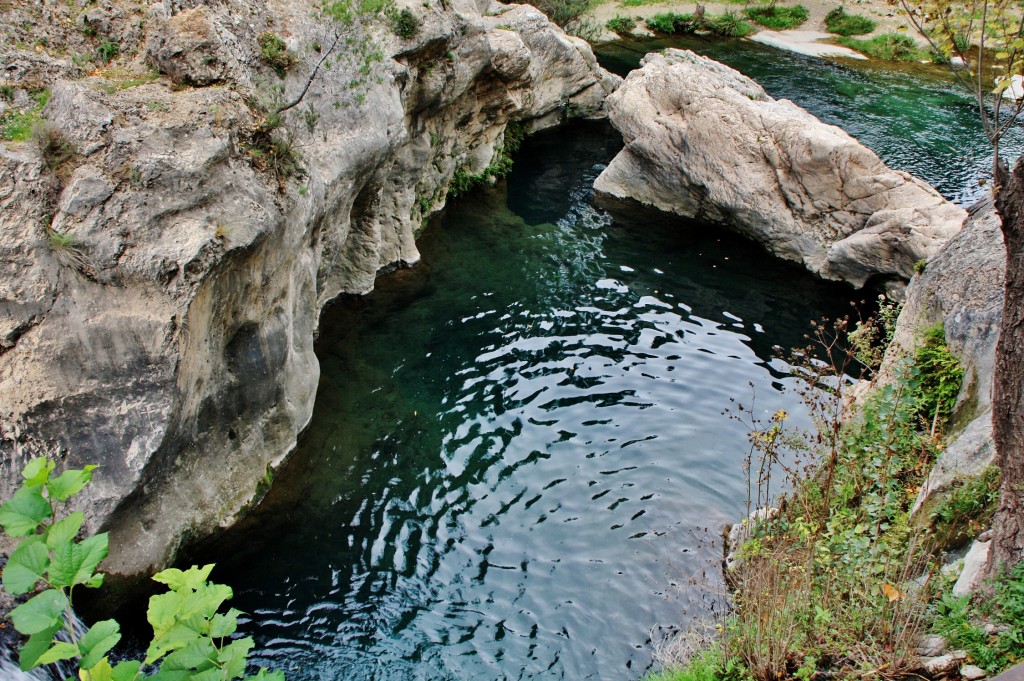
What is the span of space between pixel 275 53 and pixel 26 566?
32.5ft

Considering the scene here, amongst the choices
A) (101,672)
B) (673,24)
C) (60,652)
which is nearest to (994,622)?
(101,672)

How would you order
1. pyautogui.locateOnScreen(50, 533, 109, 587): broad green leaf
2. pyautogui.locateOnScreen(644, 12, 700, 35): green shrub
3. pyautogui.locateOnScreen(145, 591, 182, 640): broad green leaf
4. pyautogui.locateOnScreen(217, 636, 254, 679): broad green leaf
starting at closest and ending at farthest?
pyautogui.locateOnScreen(50, 533, 109, 587): broad green leaf → pyautogui.locateOnScreen(145, 591, 182, 640): broad green leaf → pyautogui.locateOnScreen(217, 636, 254, 679): broad green leaf → pyautogui.locateOnScreen(644, 12, 700, 35): green shrub

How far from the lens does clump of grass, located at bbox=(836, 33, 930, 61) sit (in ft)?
122

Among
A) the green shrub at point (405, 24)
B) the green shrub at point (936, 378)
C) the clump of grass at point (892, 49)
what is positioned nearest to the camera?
the green shrub at point (936, 378)

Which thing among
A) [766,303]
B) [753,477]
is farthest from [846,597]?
[766,303]

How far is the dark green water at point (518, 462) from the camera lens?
31.4 ft

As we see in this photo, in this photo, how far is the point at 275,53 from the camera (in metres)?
12.2

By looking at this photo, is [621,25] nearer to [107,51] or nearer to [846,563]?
[107,51]

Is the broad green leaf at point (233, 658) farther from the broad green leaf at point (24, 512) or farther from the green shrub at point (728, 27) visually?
the green shrub at point (728, 27)

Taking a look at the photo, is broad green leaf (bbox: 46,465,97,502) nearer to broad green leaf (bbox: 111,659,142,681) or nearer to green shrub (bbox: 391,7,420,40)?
broad green leaf (bbox: 111,659,142,681)

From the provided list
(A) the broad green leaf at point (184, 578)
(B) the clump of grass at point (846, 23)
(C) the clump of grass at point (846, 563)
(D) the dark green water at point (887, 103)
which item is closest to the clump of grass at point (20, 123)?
(A) the broad green leaf at point (184, 578)

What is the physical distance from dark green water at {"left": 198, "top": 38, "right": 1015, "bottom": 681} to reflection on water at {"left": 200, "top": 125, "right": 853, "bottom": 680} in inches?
1.3

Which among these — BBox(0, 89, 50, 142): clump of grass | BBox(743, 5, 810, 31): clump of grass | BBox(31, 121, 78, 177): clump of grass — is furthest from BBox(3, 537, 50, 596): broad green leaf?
BBox(743, 5, 810, 31): clump of grass

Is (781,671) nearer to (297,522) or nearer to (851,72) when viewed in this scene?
(297,522)
